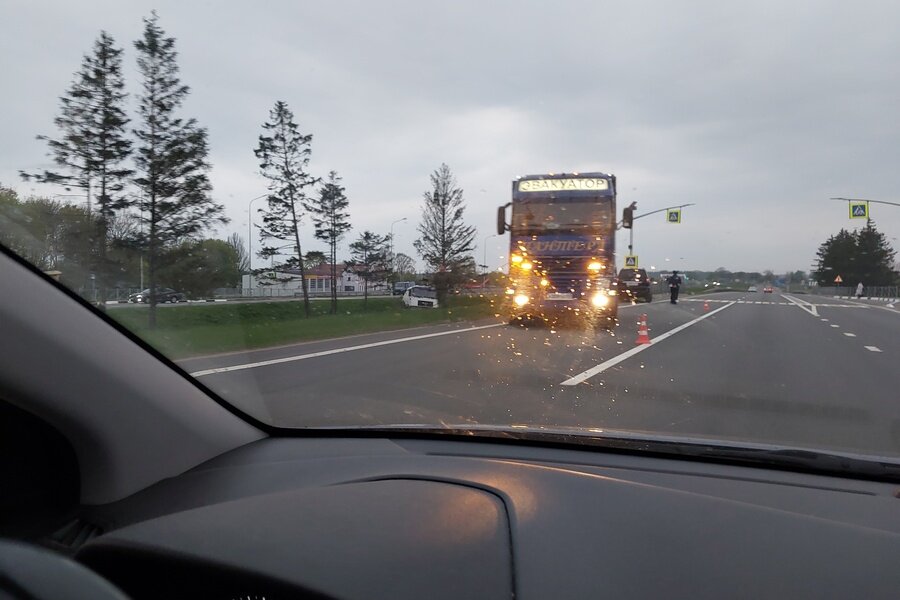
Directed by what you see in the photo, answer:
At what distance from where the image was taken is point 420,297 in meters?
37.3

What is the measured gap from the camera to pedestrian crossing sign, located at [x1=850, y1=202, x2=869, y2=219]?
3491cm

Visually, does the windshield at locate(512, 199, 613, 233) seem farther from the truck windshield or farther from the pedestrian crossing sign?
the pedestrian crossing sign

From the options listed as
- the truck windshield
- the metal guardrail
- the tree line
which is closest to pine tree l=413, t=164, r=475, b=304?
the truck windshield

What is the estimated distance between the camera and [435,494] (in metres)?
2.46

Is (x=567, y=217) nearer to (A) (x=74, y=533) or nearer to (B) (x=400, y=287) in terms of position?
(A) (x=74, y=533)

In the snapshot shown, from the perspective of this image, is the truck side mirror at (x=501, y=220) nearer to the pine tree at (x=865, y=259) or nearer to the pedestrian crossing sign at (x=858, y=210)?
the pedestrian crossing sign at (x=858, y=210)

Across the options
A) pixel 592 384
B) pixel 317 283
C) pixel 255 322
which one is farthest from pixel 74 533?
pixel 317 283

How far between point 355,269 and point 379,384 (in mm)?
28954

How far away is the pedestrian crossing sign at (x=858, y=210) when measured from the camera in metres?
34.9

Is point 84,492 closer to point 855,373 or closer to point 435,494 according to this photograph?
point 435,494

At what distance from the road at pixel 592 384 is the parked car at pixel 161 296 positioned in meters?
0.56

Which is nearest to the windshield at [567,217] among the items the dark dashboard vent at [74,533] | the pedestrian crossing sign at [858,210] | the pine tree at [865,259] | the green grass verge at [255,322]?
the green grass verge at [255,322]

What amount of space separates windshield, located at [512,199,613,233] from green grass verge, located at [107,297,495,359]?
518 centimetres

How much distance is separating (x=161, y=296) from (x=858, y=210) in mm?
38394
